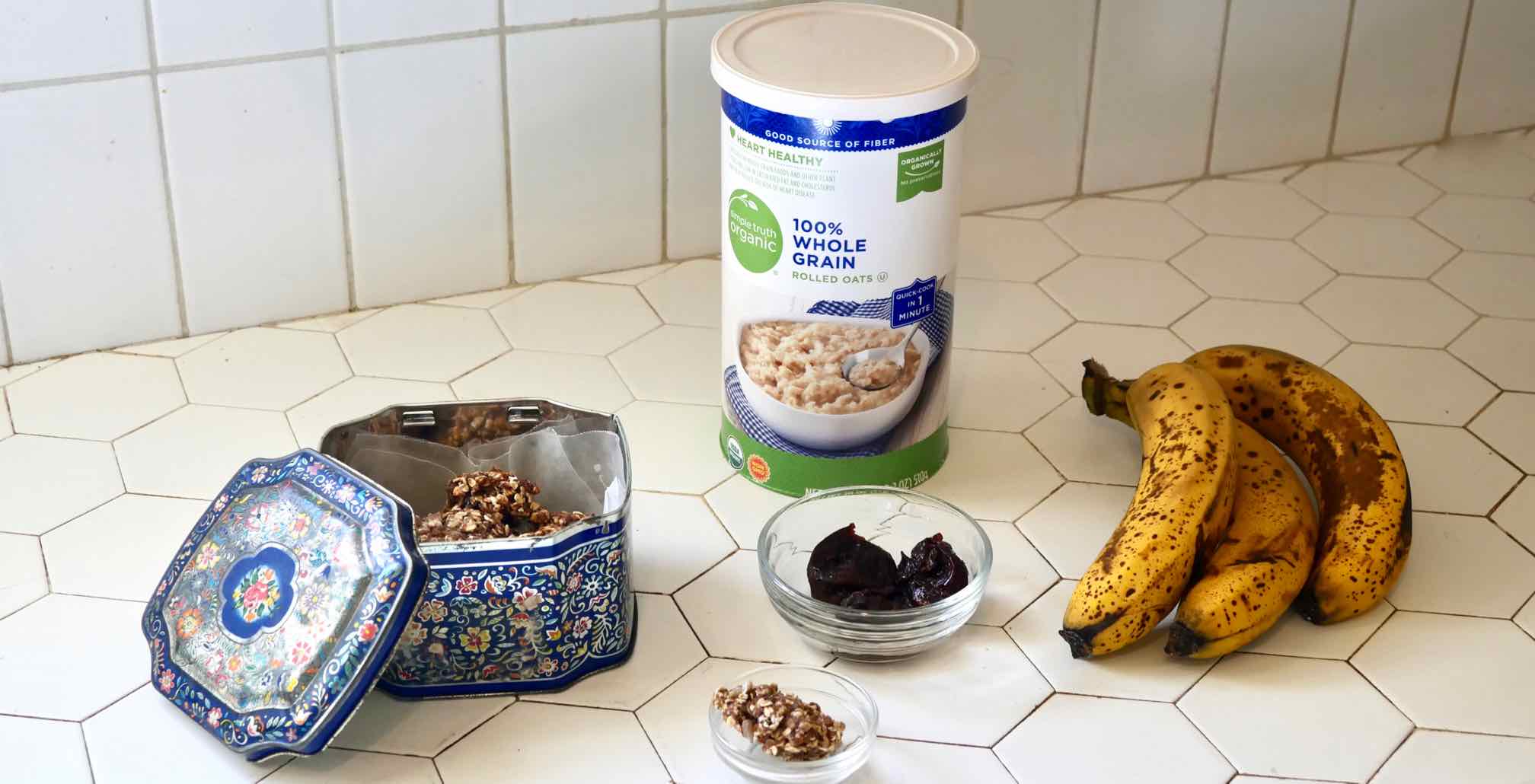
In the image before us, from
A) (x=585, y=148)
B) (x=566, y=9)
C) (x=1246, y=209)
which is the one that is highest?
(x=566, y=9)

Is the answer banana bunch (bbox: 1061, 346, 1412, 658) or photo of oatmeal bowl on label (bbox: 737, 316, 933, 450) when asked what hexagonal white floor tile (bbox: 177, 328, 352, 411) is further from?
banana bunch (bbox: 1061, 346, 1412, 658)

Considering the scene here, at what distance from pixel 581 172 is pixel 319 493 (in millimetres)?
584

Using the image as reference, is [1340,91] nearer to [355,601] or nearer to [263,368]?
[263,368]

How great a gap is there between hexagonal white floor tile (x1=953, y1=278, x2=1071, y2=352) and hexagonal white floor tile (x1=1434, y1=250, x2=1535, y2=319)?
0.38 meters

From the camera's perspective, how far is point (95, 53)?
51.7 inches

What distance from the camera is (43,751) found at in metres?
1.02

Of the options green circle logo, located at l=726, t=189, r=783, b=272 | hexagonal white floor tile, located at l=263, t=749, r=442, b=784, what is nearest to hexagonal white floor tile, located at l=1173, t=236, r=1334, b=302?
green circle logo, located at l=726, t=189, r=783, b=272

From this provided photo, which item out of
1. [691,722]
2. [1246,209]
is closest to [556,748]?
[691,722]

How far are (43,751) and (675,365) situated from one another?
0.61 metres

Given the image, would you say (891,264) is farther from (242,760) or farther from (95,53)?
(95,53)

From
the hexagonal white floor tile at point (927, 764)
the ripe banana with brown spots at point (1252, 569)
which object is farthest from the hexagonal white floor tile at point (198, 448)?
the ripe banana with brown spots at point (1252, 569)

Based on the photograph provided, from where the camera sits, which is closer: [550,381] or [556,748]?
[556,748]

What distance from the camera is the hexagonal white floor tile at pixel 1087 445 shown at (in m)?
1.31

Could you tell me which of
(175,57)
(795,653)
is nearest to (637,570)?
(795,653)
